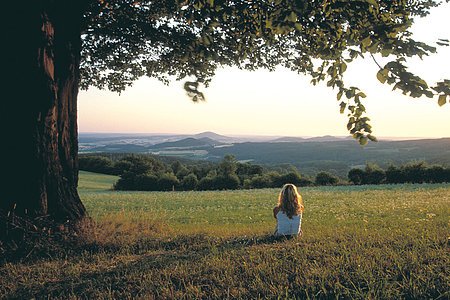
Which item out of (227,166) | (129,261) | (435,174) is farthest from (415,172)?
(129,261)

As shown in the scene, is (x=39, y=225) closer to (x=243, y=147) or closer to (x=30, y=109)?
(x=30, y=109)

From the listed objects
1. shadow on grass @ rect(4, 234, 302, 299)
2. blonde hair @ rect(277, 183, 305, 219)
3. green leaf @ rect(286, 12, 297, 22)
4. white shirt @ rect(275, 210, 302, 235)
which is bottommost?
shadow on grass @ rect(4, 234, 302, 299)

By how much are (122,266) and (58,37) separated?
5.62 meters

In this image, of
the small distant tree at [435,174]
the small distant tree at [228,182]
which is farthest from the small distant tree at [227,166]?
the small distant tree at [435,174]

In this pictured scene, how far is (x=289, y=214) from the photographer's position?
8.71 m

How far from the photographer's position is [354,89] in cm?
520

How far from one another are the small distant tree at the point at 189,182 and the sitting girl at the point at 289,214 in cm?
4528

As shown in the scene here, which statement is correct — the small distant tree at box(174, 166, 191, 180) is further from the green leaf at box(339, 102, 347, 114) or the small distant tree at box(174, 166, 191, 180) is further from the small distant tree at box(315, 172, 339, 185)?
the green leaf at box(339, 102, 347, 114)

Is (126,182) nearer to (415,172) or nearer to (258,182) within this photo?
(258,182)

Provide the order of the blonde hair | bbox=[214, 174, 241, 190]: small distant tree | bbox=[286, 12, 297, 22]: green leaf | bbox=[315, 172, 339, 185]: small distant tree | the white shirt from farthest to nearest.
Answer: bbox=[214, 174, 241, 190]: small distant tree < bbox=[315, 172, 339, 185]: small distant tree < the blonde hair < the white shirt < bbox=[286, 12, 297, 22]: green leaf

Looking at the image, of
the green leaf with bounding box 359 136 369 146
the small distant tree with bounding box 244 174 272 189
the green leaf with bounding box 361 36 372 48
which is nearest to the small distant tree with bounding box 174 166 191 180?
the small distant tree with bounding box 244 174 272 189

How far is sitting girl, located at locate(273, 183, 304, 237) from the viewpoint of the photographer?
28.2 feet

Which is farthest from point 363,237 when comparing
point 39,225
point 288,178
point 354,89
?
point 288,178

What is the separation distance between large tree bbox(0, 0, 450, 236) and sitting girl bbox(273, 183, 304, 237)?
312 cm
